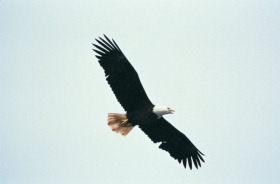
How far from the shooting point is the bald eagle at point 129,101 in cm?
1436

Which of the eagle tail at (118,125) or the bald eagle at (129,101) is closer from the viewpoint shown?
the bald eagle at (129,101)

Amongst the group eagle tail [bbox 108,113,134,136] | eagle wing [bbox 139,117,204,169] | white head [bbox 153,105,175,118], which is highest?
eagle tail [bbox 108,113,134,136]

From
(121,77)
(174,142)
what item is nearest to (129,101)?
(121,77)

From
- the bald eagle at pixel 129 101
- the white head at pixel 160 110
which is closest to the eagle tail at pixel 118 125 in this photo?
the bald eagle at pixel 129 101

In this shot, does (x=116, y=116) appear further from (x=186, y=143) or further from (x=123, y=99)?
(x=186, y=143)

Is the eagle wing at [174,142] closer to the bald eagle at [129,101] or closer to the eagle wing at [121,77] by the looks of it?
the bald eagle at [129,101]

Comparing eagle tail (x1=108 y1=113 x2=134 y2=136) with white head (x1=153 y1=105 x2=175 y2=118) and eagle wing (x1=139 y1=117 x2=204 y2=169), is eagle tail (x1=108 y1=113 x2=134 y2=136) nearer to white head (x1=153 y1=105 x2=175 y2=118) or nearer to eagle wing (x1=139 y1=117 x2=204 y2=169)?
eagle wing (x1=139 y1=117 x2=204 y2=169)

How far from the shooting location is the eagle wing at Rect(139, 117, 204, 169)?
15.2 metres

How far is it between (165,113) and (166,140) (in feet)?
3.85

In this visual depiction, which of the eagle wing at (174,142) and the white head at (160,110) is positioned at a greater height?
the white head at (160,110)

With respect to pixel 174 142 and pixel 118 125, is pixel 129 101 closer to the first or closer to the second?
pixel 118 125

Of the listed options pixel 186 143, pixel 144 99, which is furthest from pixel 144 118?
pixel 186 143

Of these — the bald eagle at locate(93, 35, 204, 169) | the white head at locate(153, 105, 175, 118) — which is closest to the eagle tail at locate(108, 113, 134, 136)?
the bald eagle at locate(93, 35, 204, 169)

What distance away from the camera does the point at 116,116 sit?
15055 millimetres
